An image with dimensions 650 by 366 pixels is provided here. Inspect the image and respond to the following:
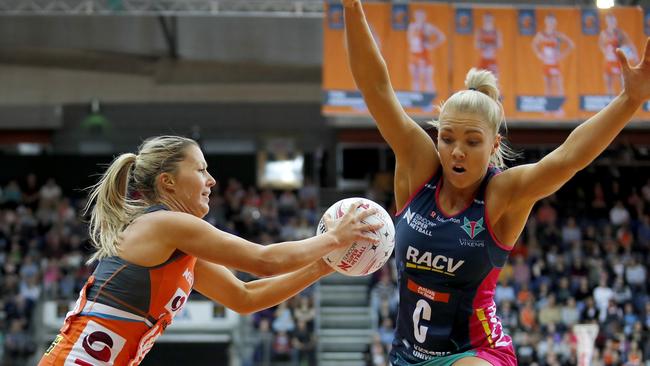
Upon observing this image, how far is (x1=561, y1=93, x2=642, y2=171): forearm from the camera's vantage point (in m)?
4.06

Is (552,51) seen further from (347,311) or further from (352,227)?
(352,227)

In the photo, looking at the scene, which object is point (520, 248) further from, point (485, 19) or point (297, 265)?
point (297, 265)

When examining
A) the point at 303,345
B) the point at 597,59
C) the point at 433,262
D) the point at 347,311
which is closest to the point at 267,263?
the point at 433,262

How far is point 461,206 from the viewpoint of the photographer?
4.32m

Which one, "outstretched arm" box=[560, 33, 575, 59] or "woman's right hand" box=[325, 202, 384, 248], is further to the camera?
"outstretched arm" box=[560, 33, 575, 59]

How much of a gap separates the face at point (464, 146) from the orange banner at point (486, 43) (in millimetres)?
14673

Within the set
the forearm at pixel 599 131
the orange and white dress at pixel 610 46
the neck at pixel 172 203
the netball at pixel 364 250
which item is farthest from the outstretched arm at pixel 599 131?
the orange and white dress at pixel 610 46

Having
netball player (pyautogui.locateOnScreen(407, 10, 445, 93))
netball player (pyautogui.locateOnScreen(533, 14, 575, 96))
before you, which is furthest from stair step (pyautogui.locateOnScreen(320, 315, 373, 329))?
netball player (pyautogui.locateOnScreen(533, 14, 575, 96))

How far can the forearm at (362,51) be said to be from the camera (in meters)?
4.29

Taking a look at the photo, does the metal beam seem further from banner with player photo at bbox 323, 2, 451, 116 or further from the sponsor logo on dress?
the sponsor logo on dress

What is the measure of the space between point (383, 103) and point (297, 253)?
84 cm

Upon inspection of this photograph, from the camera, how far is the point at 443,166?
4.32 metres

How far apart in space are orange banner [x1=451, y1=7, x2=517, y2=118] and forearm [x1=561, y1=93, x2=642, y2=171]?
580 inches

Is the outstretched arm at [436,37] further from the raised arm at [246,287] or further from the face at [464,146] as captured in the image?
the face at [464,146]
